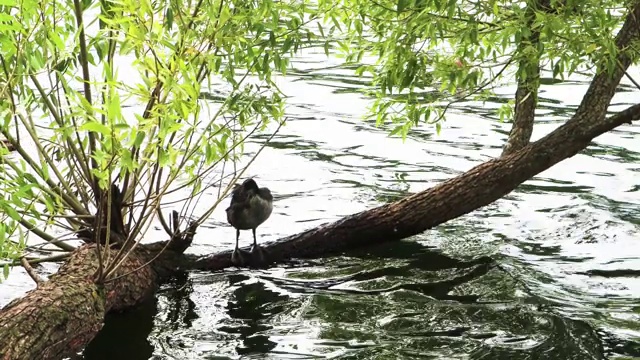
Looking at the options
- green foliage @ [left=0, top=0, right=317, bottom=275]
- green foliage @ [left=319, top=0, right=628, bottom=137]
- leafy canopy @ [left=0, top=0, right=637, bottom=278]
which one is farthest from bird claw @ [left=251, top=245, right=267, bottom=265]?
green foliage @ [left=319, top=0, right=628, bottom=137]

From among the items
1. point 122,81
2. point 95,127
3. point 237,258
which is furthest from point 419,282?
point 95,127

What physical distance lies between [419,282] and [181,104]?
3481 millimetres

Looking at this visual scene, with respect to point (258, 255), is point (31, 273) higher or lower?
higher

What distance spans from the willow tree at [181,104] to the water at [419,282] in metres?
0.34

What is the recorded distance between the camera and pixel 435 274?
7.09m

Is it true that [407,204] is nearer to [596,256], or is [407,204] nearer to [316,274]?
[316,274]

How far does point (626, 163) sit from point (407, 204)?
4355mm

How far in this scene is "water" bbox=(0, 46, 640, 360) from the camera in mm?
5723

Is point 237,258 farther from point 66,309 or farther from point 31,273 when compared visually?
point 66,309

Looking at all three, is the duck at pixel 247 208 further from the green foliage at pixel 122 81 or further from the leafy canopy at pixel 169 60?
the green foliage at pixel 122 81

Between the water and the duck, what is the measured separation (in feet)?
0.62

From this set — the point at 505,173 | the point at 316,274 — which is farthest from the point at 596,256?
the point at 316,274

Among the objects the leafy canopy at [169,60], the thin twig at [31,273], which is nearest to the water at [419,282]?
the thin twig at [31,273]

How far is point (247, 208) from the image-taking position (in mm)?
6891
